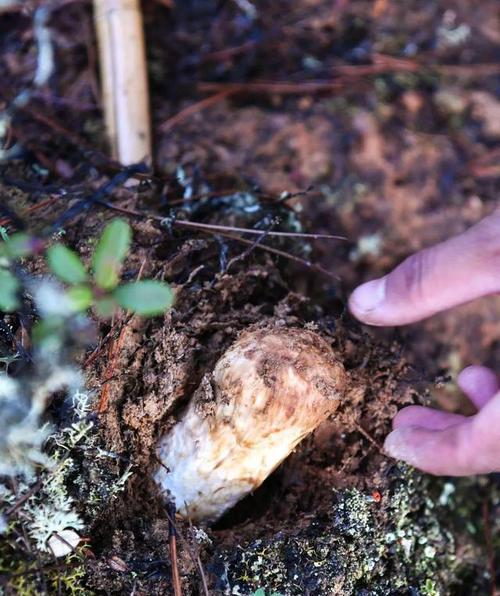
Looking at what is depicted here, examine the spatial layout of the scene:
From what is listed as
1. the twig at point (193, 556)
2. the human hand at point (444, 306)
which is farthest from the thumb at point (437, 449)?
the twig at point (193, 556)

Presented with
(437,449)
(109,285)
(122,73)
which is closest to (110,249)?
(109,285)

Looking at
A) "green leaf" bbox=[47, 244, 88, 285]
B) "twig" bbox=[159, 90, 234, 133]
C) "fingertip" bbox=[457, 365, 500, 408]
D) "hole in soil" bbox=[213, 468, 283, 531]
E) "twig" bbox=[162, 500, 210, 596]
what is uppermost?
"green leaf" bbox=[47, 244, 88, 285]

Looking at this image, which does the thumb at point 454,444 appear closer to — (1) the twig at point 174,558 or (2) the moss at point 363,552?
(2) the moss at point 363,552

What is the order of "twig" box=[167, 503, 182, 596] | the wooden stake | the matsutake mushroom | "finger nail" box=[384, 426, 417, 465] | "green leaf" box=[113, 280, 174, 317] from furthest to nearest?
the wooden stake < "finger nail" box=[384, 426, 417, 465] < "twig" box=[167, 503, 182, 596] < the matsutake mushroom < "green leaf" box=[113, 280, 174, 317]

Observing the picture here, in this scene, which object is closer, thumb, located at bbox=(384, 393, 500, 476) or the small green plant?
the small green plant

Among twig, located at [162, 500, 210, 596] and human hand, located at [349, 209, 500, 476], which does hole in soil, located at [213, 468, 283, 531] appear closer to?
twig, located at [162, 500, 210, 596]

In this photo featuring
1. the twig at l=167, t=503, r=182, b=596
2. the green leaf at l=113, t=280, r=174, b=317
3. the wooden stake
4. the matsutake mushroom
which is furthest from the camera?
the wooden stake

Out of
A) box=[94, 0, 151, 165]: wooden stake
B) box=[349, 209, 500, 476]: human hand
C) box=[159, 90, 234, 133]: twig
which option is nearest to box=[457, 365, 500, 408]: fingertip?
box=[349, 209, 500, 476]: human hand
